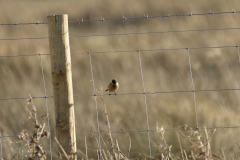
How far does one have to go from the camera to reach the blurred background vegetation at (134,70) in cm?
892

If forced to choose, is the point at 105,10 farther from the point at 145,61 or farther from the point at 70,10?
the point at 145,61

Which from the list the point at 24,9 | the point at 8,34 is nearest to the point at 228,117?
the point at 8,34

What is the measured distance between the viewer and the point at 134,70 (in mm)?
10516

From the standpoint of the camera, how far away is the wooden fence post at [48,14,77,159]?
5.31 meters

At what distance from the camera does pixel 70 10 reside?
1302 cm

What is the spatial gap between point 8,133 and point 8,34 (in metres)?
3.27

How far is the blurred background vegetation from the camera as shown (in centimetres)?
892

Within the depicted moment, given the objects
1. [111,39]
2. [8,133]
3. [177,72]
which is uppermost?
[111,39]

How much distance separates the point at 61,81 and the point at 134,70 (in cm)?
524

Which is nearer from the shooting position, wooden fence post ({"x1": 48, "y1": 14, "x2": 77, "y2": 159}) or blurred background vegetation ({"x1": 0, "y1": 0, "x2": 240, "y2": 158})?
wooden fence post ({"x1": 48, "y1": 14, "x2": 77, "y2": 159})

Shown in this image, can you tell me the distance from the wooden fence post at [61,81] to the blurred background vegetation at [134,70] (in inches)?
110

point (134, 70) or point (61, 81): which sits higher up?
point (134, 70)

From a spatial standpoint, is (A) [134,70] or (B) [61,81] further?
(A) [134,70]

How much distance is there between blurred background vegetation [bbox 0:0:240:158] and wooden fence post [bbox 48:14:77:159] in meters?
2.78
